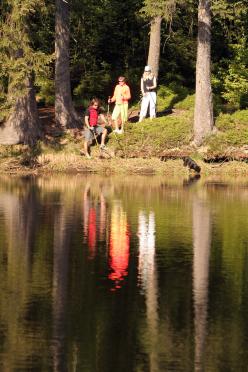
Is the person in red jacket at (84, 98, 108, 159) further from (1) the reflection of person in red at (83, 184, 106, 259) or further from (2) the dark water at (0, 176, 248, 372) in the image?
(2) the dark water at (0, 176, 248, 372)

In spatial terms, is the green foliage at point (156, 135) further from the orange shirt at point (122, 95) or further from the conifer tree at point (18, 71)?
the conifer tree at point (18, 71)

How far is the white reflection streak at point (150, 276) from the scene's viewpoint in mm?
11805

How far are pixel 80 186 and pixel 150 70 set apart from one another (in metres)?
9.32

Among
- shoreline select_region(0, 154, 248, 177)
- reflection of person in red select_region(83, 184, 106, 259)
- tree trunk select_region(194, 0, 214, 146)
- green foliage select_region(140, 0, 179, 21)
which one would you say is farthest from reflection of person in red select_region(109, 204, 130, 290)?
green foliage select_region(140, 0, 179, 21)

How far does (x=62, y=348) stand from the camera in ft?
37.6

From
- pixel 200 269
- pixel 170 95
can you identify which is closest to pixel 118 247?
pixel 200 269

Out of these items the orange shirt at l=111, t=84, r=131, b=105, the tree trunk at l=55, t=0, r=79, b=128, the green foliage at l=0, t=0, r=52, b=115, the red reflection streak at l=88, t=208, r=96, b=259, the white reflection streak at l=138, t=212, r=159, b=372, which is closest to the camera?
the white reflection streak at l=138, t=212, r=159, b=372

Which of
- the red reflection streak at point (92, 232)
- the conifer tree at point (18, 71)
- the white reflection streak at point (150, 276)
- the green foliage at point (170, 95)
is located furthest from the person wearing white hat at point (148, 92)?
the white reflection streak at point (150, 276)

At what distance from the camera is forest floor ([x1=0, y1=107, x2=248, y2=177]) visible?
33.9m

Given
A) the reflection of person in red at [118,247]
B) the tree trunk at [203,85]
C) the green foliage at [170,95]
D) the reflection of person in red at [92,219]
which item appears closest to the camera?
the reflection of person in red at [118,247]

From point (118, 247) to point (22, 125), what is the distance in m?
17.2

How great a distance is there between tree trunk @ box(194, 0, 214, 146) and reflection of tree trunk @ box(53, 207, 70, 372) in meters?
13.2

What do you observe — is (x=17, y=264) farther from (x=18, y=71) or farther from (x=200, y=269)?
(x=18, y=71)

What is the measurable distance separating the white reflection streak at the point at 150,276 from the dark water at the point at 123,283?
0.05ft
